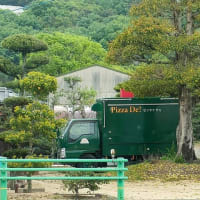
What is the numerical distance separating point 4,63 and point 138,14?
19.9m

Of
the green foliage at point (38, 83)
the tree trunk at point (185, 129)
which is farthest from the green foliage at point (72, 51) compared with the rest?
the green foliage at point (38, 83)

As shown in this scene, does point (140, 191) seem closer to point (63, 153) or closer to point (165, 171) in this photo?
point (165, 171)

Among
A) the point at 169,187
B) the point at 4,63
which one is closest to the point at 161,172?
the point at 169,187

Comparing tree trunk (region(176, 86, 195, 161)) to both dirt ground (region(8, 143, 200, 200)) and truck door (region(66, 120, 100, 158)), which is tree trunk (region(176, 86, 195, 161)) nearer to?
dirt ground (region(8, 143, 200, 200))

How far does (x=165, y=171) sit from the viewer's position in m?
17.5

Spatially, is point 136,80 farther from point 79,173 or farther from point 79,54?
point 79,54

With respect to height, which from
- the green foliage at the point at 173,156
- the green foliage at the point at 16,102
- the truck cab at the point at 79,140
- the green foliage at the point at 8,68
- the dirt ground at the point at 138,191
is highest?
the green foliage at the point at 8,68

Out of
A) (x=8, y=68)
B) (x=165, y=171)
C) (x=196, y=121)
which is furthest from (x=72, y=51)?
(x=165, y=171)

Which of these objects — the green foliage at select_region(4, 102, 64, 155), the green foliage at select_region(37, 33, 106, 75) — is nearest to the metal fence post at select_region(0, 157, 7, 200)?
the green foliage at select_region(4, 102, 64, 155)

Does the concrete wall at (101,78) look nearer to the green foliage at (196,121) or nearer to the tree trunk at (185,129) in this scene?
the green foliage at (196,121)

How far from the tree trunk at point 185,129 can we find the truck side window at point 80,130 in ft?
10.6

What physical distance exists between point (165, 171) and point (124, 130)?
11.1 feet

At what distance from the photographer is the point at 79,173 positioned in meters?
12.1

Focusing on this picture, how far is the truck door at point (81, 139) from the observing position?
2017cm
